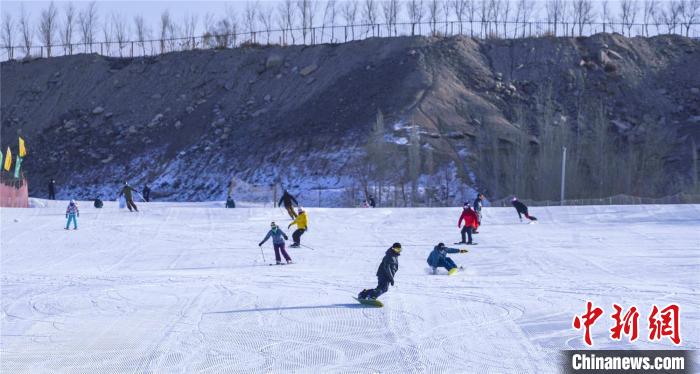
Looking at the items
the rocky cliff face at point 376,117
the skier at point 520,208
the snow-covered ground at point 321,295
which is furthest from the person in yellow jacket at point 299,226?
the rocky cliff face at point 376,117

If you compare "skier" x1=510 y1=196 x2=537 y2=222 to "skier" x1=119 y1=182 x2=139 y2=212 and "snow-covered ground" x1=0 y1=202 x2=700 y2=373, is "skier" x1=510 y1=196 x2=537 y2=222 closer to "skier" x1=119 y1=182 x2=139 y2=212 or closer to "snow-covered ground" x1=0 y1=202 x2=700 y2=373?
"snow-covered ground" x1=0 y1=202 x2=700 y2=373

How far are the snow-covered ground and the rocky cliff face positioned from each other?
86.4 feet

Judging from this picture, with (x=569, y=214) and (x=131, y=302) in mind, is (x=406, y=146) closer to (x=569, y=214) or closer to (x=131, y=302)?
(x=569, y=214)

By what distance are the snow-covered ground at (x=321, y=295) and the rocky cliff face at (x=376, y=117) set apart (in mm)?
26326

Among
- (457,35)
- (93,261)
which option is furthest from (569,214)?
(457,35)

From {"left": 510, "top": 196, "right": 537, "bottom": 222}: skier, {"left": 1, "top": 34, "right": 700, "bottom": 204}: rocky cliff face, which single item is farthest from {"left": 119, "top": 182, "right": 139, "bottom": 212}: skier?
{"left": 1, "top": 34, "right": 700, "bottom": 204}: rocky cliff face

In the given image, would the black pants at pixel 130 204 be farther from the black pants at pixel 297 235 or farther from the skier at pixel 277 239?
the skier at pixel 277 239

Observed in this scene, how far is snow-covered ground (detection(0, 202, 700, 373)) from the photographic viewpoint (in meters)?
15.9

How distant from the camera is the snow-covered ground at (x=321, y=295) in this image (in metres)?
15.9

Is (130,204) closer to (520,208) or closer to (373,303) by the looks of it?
(520,208)

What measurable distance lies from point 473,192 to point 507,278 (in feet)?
128

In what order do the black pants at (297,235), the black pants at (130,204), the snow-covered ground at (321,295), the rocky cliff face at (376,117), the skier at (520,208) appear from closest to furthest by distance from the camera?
the snow-covered ground at (321,295)
the black pants at (297,235)
the skier at (520,208)
the black pants at (130,204)
the rocky cliff face at (376,117)

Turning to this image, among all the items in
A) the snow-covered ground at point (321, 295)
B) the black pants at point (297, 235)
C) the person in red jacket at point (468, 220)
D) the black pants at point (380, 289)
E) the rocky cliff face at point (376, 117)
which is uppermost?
the rocky cliff face at point (376, 117)

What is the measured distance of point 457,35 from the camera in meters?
83.8
